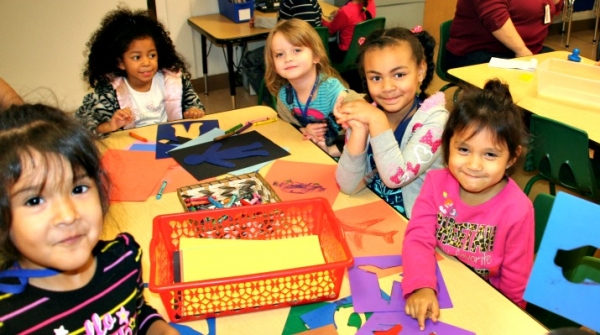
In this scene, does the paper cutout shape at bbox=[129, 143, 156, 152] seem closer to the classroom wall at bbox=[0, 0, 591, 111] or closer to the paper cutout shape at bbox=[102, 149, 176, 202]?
the paper cutout shape at bbox=[102, 149, 176, 202]

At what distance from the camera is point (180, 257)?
1.37 meters

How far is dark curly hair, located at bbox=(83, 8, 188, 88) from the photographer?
2389 mm

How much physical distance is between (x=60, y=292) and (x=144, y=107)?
5.14 ft

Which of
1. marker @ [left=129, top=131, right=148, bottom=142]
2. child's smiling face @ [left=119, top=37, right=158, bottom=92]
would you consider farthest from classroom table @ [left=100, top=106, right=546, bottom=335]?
child's smiling face @ [left=119, top=37, right=158, bottom=92]

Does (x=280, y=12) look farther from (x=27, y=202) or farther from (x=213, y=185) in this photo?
(x=27, y=202)

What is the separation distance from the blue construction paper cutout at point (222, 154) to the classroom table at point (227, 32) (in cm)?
197

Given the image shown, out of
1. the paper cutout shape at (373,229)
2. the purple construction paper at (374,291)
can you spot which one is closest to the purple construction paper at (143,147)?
the paper cutout shape at (373,229)

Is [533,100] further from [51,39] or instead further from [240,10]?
[51,39]

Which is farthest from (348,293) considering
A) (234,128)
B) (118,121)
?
(118,121)

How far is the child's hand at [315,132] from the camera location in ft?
7.05

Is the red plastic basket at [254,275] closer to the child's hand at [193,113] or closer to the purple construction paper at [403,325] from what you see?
the purple construction paper at [403,325]

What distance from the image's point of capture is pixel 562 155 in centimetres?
226

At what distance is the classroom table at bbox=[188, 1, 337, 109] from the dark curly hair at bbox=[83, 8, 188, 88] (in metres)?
1.33

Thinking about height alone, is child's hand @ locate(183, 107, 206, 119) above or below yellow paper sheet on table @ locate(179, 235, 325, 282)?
above
